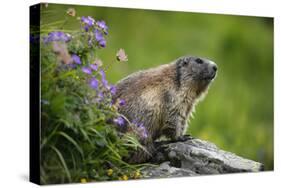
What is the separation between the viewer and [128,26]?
9.13 meters

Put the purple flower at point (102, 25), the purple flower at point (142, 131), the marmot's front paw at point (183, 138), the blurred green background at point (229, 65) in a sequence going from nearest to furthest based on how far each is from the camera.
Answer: the purple flower at point (102, 25) < the purple flower at point (142, 131) < the marmot's front paw at point (183, 138) < the blurred green background at point (229, 65)

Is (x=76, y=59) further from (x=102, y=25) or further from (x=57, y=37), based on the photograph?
(x=102, y=25)

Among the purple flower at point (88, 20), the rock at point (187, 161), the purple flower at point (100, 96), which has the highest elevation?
the purple flower at point (88, 20)

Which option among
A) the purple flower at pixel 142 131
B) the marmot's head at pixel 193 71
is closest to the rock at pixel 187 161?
the purple flower at pixel 142 131

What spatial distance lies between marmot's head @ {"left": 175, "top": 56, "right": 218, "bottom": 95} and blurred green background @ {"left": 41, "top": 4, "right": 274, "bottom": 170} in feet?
0.93

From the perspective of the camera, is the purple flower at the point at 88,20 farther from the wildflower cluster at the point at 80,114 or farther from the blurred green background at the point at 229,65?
the blurred green background at the point at 229,65

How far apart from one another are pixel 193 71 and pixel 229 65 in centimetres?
119

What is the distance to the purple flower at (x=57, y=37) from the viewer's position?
7.94m

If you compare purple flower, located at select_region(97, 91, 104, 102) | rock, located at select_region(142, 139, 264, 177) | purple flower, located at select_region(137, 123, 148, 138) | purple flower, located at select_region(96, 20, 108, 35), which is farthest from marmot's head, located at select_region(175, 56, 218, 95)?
purple flower, located at select_region(97, 91, 104, 102)

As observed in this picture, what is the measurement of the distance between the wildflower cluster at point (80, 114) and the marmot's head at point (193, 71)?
110 centimetres

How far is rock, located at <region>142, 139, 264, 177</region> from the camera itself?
8703mm

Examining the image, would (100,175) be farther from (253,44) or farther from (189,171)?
(253,44)

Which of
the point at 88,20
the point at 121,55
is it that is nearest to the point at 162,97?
the point at 121,55

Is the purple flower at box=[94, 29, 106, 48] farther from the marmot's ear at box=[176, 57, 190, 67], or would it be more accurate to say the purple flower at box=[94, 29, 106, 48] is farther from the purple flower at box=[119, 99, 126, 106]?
the marmot's ear at box=[176, 57, 190, 67]
